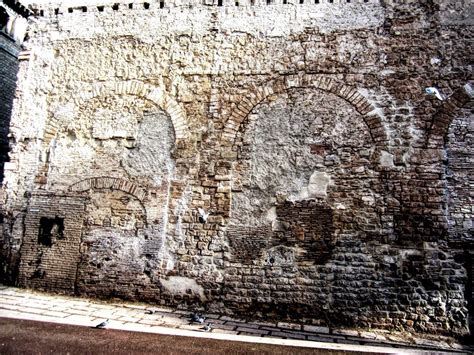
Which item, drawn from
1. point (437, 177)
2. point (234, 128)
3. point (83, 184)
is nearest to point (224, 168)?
point (234, 128)

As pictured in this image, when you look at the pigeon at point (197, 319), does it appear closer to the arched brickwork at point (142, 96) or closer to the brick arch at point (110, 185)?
the brick arch at point (110, 185)

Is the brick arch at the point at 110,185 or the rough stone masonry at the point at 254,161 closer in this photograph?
the rough stone masonry at the point at 254,161

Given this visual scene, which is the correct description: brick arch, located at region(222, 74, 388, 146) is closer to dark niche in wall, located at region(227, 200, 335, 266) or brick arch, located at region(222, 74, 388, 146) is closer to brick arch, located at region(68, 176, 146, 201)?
dark niche in wall, located at region(227, 200, 335, 266)

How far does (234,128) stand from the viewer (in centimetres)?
507

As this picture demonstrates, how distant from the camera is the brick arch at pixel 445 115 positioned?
464cm

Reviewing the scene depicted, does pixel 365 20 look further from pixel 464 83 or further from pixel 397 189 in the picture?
pixel 397 189

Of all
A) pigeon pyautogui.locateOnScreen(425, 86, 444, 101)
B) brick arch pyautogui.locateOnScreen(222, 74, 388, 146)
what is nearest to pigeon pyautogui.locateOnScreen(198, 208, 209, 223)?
brick arch pyautogui.locateOnScreen(222, 74, 388, 146)

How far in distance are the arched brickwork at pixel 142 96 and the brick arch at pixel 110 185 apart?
0.90 meters

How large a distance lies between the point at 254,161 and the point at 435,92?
2.55 m

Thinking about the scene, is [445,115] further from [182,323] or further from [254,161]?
[182,323]

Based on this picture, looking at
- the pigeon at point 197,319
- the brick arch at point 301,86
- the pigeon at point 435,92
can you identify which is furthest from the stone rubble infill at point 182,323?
the pigeon at point 435,92

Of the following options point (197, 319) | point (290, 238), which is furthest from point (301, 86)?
point (197, 319)

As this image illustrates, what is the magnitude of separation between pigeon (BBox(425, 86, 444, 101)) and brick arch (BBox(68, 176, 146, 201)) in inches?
161

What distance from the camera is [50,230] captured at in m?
5.30
